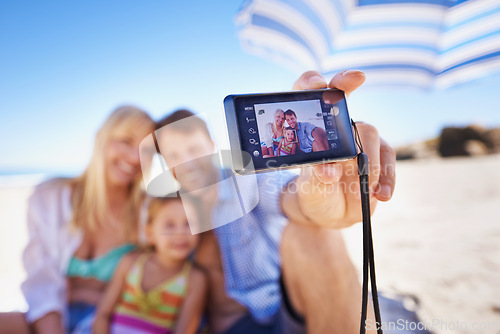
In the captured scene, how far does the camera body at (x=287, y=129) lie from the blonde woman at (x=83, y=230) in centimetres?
94

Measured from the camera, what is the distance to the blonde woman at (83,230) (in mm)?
1397

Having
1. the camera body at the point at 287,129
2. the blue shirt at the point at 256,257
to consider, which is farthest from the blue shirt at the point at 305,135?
the blue shirt at the point at 256,257

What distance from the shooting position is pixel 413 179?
543 cm

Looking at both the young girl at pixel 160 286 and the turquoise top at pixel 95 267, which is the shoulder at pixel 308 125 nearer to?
the young girl at pixel 160 286

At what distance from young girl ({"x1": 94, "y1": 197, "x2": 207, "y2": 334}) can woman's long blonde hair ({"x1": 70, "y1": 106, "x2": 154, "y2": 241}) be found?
4.8 inches

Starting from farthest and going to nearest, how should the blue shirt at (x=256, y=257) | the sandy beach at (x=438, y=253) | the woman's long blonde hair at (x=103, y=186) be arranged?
the woman's long blonde hair at (x=103, y=186), the sandy beach at (x=438, y=253), the blue shirt at (x=256, y=257)

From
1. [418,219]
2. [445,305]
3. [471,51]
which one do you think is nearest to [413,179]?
[418,219]

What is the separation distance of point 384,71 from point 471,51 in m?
0.58

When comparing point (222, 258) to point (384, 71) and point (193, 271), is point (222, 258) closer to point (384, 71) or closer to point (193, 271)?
point (193, 271)

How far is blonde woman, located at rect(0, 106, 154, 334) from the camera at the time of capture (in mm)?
1397

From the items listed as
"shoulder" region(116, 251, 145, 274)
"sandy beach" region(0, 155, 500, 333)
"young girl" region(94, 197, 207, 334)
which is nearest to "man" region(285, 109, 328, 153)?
"sandy beach" region(0, 155, 500, 333)

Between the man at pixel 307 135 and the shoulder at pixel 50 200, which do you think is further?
the shoulder at pixel 50 200

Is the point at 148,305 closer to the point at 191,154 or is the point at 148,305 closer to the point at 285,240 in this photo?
the point at 285,240

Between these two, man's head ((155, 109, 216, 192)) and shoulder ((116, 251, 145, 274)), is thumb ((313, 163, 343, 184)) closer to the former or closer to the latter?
man's head ((155, 109, 216, 192))
